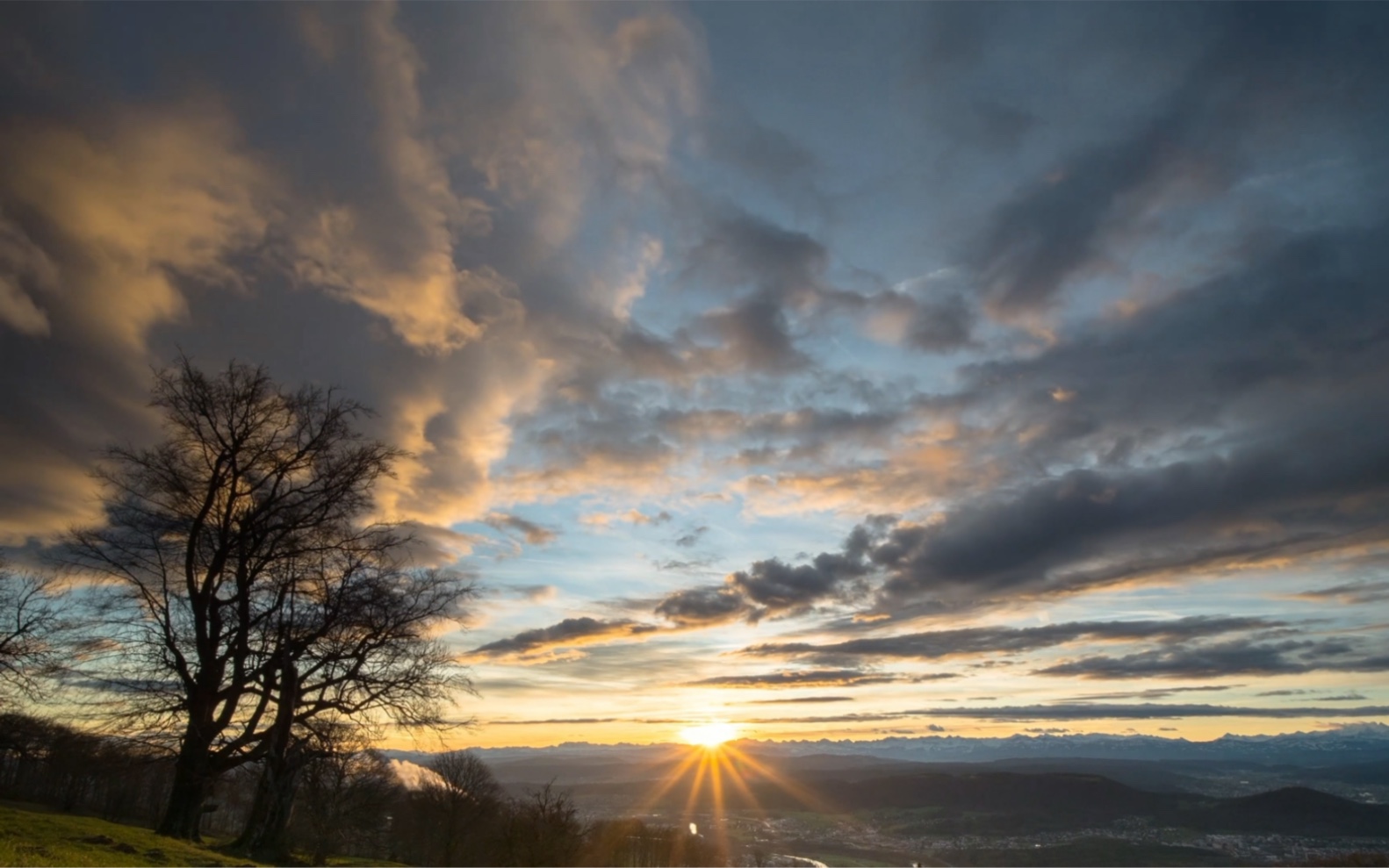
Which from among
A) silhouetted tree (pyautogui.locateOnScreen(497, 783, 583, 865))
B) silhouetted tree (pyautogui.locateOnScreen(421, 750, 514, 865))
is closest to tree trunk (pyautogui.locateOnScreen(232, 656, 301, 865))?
silhouetted tree (pyautogui.locateOnScreen(497, 783, 583, 865))

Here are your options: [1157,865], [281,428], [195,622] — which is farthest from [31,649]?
[1157,865]

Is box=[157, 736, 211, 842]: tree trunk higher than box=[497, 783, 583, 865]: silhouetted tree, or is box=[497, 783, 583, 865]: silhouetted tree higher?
box=[157, 736, 211, 842]: tree trunk

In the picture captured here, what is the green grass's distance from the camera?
478 inches

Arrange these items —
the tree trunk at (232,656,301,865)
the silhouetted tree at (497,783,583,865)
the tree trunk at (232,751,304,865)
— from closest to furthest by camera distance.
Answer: the tree trunk at (232,656,301,865), the tree trunk at (232,751,304,865), the silhouetted tree at (497,783,583,865)

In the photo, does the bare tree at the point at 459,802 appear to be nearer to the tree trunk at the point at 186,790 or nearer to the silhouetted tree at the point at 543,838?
the silhouetted tree at the point at 543,838

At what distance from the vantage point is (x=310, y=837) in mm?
65875

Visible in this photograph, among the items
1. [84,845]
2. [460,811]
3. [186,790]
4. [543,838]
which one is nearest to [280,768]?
[186,790]

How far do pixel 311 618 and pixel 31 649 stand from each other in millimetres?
18460

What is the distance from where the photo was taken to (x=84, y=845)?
1388cm

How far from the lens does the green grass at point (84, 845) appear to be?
12133 millimetres

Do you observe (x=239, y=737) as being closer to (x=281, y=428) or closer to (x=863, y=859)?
(x=281, y=428)

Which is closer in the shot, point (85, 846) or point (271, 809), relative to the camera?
point (85, 846)

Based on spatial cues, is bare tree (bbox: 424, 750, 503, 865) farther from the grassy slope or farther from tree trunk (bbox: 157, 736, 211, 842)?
the grassy slope

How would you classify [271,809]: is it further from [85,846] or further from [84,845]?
[85,846]
